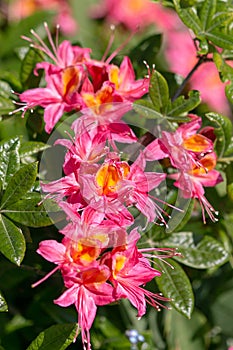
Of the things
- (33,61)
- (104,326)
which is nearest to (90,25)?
(33,61)

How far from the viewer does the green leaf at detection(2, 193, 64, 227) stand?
88 cm

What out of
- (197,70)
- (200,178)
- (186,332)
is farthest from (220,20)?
(197,70)

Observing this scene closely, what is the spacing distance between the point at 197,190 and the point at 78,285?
24 centimetres

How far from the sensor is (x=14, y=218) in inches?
35.8

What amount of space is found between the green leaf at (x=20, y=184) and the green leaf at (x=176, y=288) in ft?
0.79

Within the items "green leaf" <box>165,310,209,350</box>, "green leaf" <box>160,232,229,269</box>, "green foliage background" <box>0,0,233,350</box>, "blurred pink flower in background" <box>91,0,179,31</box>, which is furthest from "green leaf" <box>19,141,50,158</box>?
"blurred pink flower in background" <box>91,0,179,31</box>

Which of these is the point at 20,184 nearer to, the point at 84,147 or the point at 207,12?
the point at 84,147

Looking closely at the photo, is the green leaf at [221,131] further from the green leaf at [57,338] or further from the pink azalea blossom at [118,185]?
the green leaf at [57,338]

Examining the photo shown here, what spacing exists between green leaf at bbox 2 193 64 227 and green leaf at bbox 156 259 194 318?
7.9 inches

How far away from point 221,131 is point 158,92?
12 cm

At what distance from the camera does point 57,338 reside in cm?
92

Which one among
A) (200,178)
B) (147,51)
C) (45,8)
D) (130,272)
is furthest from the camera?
(45,8)

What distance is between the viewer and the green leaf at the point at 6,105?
1.11 meters

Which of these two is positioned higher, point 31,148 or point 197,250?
point 31,148
